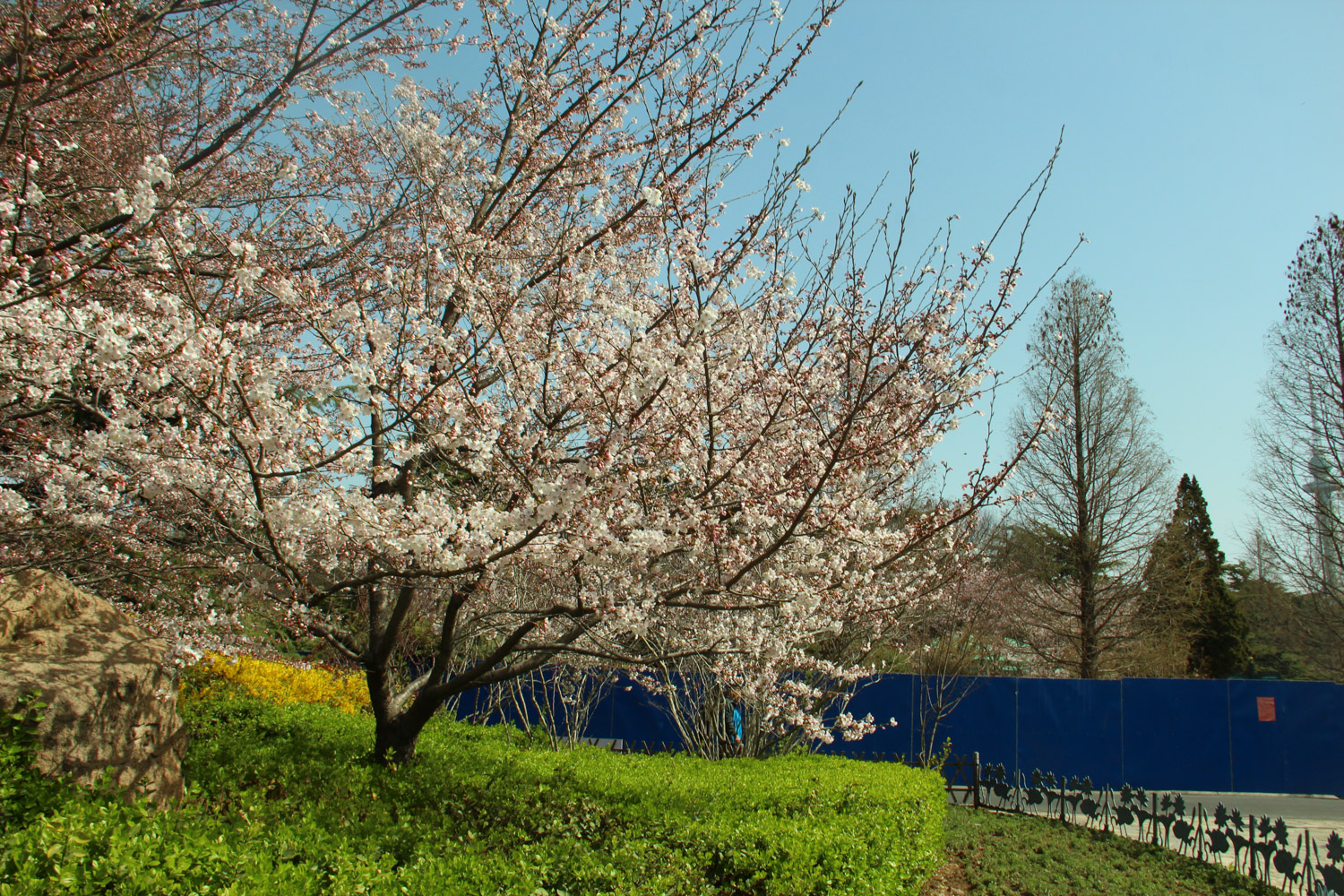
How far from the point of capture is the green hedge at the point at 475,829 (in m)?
2.66

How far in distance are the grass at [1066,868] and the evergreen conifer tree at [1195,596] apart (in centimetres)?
1085

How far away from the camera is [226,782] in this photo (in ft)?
15.6

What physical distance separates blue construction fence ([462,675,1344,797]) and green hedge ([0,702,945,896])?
7661 millimetres

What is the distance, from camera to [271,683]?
1069 centimetres

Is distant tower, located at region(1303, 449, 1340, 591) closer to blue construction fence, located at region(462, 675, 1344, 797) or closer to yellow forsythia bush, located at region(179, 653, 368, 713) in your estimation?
blue construction fence, located at region(462, 675, 1344, 797)

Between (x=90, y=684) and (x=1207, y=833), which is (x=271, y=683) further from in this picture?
(x=1207, y=833)

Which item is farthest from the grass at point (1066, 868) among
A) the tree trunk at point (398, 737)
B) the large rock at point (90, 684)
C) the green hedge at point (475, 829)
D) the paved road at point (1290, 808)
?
the large rock at point (90, 684)

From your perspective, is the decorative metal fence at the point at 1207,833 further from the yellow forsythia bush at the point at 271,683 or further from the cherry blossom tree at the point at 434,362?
the yellow forsythia bush at the point at 271,683

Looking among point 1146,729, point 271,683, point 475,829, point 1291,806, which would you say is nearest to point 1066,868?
point 475,829

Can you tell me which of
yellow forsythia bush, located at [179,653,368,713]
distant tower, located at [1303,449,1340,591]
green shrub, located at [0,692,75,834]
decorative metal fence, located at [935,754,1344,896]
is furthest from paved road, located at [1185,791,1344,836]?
green shrub, located at [0,692,75,834]

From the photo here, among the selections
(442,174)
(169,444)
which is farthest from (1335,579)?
(169,444)

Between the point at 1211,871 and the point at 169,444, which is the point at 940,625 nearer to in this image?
the point at 1211,871

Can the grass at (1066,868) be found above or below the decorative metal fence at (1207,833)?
below

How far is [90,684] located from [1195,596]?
2339cm
